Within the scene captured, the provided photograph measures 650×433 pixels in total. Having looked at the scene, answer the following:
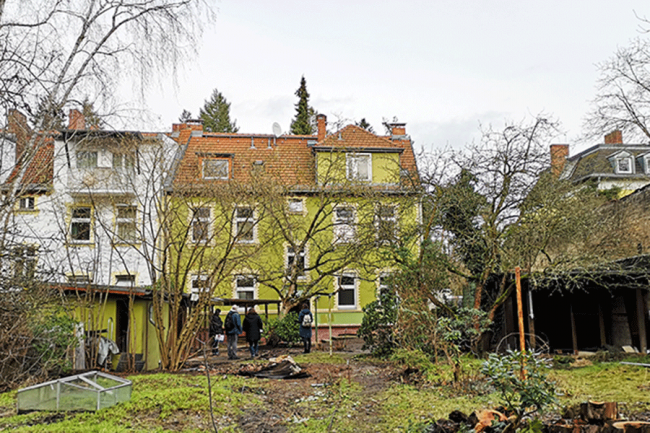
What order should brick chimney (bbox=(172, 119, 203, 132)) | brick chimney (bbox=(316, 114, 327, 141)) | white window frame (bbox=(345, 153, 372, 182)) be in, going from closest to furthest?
1. white window frame (bbox=(345, 153, 372, 182))
2. brick chimney (bbox=(316, 114, 327, 141))
3. brick chimney (bbox=(172, 119, 203, 132))

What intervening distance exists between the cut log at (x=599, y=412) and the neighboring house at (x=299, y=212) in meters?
10.2

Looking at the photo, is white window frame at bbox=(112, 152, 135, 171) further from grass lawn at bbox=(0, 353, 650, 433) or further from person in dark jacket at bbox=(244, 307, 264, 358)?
person in dark jacket at bbox=(244, 307, 264, 358)

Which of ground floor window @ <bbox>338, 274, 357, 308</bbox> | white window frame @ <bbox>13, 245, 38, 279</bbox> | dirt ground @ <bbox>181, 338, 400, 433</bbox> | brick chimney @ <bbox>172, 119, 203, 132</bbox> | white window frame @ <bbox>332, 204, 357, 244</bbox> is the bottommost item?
dirt ground @ <bbox>181, 338, 400, 433</bbox>

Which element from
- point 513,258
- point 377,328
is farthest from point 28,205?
point 513,258

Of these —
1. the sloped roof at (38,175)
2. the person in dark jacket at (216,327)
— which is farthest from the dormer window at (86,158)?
the person in dark jacket at (216,327)

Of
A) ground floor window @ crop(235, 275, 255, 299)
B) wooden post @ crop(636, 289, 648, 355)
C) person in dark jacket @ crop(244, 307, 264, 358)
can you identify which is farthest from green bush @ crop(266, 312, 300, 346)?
wooden post @ crop(636, 289, 648, 355)

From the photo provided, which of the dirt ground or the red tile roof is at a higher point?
the red tile roof

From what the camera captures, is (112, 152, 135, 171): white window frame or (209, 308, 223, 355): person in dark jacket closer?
(112, 152, 135, 171): white window frame

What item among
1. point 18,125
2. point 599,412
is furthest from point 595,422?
point 18,125

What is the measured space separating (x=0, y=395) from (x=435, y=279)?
35.3ft

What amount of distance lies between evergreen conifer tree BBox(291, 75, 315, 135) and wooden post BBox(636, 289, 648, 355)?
35.2 meters

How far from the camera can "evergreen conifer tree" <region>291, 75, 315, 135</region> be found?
5088cm

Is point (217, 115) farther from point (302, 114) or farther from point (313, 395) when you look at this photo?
point (313, 395)

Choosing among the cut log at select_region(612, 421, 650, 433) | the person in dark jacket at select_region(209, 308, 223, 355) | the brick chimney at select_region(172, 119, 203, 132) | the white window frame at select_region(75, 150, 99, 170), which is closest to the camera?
the cut log at select_region(612, 421, 650, 433)
